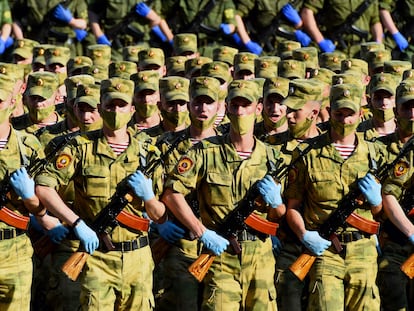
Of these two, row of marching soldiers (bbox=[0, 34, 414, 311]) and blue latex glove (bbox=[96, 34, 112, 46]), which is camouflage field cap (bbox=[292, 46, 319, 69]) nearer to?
row of marching soldiers (bbox=[0, 34, 414, 311])

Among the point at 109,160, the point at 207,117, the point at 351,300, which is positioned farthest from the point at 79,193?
the point at 351,300

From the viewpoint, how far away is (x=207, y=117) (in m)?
14.3

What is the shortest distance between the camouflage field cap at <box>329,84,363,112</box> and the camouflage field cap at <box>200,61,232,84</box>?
321 centimetres

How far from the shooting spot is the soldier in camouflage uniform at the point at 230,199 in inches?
526

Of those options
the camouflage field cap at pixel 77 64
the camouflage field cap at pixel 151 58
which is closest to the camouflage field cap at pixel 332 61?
the camouflage field cap at pixel 151 58

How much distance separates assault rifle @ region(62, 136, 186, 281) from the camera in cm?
1321

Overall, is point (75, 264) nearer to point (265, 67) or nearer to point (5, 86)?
point (5, 86)

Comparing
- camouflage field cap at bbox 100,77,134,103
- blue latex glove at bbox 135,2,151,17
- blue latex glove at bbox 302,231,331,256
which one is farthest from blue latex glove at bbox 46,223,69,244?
blue latex glove at bbox 135,2,151,17

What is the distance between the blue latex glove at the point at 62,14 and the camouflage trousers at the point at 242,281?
9.67 meters

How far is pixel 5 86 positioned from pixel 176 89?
2217 millimetres

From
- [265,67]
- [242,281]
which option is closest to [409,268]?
[242,281]

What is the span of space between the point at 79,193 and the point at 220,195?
1154 mm

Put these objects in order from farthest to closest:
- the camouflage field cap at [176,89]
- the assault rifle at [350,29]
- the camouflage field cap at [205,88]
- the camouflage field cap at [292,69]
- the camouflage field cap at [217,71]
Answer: the assault rifle at [350,29]
the camouflage field cap at [292,69]
the camouflage field cap at [217,71]
the camouflage field cap at [176,89]
the camouflage field cap at [205,88]

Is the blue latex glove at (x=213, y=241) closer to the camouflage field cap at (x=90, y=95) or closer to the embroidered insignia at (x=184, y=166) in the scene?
the embroidered insignia at (x=184, y=166)
